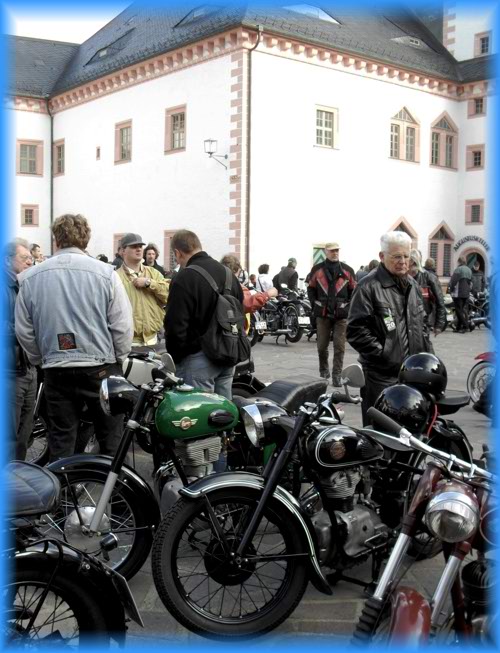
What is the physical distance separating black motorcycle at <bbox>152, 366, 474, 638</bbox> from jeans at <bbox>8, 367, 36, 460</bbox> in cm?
210

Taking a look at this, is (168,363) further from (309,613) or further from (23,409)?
(23,409)

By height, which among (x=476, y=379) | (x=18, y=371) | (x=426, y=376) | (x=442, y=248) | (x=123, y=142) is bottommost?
(x=476, y=379)

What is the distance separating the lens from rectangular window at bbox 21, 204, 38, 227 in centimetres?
3653

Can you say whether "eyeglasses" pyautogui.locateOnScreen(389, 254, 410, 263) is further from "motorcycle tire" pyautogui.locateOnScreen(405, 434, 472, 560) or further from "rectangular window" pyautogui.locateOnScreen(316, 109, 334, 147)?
"rectangular window" pyautogui.locateOnScreen(316, 109, 334, 147)

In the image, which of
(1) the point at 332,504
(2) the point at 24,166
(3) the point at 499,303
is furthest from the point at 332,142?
(1) the point at 332,504

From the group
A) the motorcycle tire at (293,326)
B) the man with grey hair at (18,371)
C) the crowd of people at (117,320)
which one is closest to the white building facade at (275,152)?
the motorcycle tire at (293,326)

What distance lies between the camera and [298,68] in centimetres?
2636

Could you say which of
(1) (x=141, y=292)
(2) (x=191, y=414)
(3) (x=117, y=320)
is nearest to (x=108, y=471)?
(2) (x=191, y=414)

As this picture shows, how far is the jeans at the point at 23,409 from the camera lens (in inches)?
209

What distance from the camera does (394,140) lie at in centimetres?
2980

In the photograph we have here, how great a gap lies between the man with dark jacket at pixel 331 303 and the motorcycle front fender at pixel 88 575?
325 inches

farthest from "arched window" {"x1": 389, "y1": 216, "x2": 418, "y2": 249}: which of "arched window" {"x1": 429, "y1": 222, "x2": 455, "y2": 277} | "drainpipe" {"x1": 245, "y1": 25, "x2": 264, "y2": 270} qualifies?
"drainpipe" {"x1": 245, "y1": 25, "x2": 264, "y2": 270}

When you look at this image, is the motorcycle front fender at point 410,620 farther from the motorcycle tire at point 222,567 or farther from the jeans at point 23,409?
the jeans at point 23,409

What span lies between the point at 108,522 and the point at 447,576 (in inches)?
74.8
